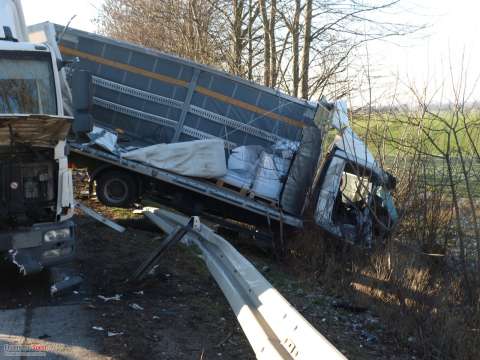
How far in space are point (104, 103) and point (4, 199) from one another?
579cm

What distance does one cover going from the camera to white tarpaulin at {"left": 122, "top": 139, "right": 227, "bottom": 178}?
32.3 ft

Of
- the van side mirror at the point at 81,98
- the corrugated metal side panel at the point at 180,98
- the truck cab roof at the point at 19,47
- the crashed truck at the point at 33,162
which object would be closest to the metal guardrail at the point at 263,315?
the crashed truck at the point at 33,162

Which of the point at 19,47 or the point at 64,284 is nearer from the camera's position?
the point at 64,284

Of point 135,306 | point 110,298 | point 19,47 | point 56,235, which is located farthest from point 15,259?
point 19,47

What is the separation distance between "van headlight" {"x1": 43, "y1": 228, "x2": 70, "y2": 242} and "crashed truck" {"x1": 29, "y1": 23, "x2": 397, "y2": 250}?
258 cm

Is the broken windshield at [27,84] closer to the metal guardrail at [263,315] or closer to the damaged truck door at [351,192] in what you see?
the metal guardrail at [263,315]

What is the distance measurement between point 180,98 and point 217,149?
171 cm

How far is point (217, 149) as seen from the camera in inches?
389

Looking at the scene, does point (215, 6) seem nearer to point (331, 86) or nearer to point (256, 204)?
point (331, 86)

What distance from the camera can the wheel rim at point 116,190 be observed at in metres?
10.2

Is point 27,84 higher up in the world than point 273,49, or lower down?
lower down

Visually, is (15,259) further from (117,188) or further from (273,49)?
(273,49)

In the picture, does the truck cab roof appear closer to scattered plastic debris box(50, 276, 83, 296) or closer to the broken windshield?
the broken windshield

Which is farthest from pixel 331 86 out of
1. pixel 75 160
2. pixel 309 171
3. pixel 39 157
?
pixel 39 157
